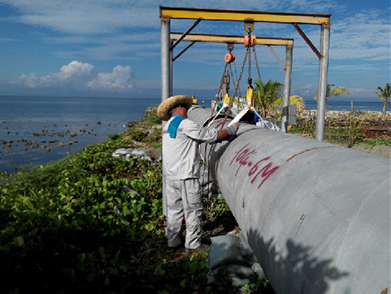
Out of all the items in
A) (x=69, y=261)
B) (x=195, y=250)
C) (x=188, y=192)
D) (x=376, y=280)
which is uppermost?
(x=376, y=280)

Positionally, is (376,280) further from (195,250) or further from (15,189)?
(15,189)

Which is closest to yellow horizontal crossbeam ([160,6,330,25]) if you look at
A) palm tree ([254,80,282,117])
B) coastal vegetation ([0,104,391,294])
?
coastal vegetation ([0,104,391,294])

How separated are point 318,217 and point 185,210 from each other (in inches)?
105

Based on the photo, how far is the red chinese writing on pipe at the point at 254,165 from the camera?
2.86m

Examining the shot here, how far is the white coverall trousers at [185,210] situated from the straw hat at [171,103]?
41.7 inches

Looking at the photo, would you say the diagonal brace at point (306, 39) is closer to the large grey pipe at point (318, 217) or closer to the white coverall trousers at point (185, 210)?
the large grey pipe at point (318, 217)

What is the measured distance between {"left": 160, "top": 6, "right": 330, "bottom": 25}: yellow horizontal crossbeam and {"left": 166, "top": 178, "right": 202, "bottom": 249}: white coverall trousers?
2922 millimetres

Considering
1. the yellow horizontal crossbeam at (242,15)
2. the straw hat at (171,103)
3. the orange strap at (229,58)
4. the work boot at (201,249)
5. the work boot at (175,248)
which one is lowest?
the work boot at (175,248)

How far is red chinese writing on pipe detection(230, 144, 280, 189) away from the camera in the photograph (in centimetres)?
286

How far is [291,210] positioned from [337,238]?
0.51m

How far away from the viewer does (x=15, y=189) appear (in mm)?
6086

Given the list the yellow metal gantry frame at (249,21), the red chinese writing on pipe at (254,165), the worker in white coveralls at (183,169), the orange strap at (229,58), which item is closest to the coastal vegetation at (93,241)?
the worker in white coveralls at (183,169)

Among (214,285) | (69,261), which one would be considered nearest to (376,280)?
(214,285)

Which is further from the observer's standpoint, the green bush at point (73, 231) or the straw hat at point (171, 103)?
the straw hat at point (171, 103)
